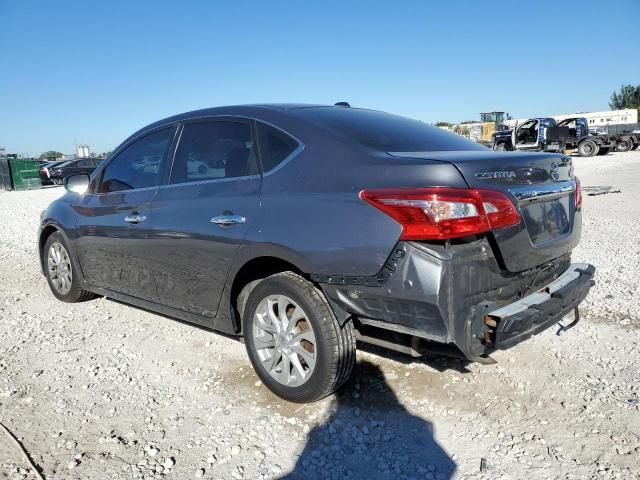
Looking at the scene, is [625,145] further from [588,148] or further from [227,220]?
[227,220]

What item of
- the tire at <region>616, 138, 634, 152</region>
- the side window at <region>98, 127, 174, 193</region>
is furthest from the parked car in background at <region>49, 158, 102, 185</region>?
the tire at <region>616, 138, 634, 152</region>

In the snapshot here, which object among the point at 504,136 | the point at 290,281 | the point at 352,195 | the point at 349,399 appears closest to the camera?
the point at 352,195

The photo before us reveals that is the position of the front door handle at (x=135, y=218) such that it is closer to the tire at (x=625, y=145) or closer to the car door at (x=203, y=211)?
the car door at (x=203, y=211)

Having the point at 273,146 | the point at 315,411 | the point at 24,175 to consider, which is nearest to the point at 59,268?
the point at 273,146

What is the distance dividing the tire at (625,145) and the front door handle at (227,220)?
110 ft

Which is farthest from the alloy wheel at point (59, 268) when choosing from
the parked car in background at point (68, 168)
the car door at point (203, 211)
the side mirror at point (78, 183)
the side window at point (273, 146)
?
the parked car in background at point (68, 168)

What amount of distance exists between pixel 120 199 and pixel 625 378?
378 centimetres

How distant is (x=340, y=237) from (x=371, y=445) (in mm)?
1069

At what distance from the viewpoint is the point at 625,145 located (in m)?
30.8

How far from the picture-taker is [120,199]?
407 centimetres

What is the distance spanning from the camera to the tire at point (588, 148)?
26.4 m

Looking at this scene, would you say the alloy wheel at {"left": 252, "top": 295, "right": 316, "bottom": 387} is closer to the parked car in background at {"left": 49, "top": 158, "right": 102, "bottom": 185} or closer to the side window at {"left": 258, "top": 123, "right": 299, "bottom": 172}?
the side window at {"left": 258, "top": 123, "right": 299, "bottom": 172}

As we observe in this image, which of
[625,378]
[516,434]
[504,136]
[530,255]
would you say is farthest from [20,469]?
[504,136]

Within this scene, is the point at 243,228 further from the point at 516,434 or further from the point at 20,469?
the point at 516,434
